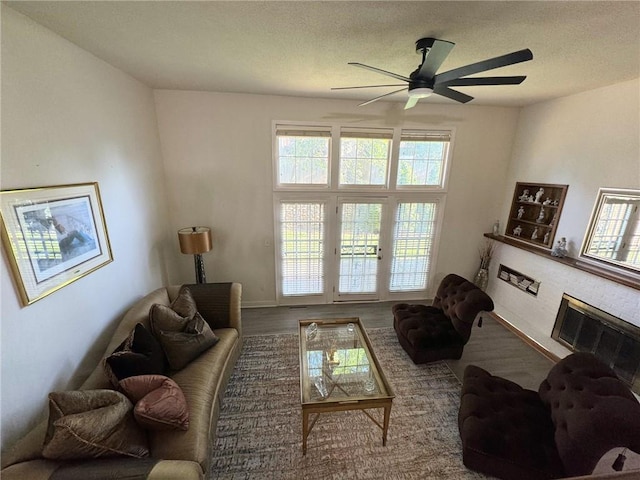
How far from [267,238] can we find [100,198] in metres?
1.95

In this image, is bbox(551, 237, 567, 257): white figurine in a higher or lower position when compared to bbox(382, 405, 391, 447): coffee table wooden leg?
higher

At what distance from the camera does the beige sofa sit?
1.32m

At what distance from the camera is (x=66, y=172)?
74.4 inches

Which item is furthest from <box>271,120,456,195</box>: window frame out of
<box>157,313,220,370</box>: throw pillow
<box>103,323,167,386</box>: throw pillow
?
<box>103,323,167,386</box>: throw pillow

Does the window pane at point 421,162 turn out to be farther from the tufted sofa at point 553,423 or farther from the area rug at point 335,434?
the tufted sofa at point 553,423

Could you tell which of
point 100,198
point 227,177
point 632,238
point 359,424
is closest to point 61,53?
point 100,198

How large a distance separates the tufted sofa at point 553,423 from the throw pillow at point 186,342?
2.19 meters

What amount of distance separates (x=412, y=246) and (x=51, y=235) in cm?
402

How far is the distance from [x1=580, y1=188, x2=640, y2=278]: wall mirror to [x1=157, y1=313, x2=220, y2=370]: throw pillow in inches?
159

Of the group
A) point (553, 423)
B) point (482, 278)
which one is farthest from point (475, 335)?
point (553, 423)

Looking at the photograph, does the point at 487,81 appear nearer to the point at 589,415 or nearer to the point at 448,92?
the point at 448,92

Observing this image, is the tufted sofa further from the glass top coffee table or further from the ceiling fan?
the ceiling fan

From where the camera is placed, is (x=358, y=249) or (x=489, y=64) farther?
(x=358, y=249)

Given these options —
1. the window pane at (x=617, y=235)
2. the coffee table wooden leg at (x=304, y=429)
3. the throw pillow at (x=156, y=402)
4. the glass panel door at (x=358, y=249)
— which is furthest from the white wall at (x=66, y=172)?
Result: the window pane at (x=617, y=235)
